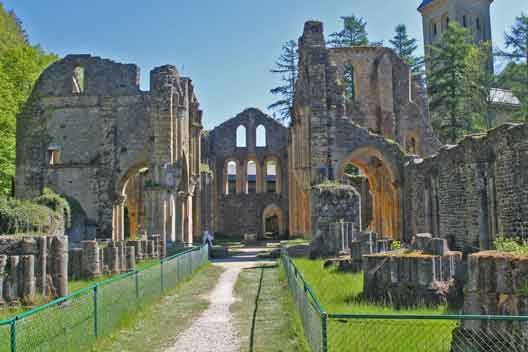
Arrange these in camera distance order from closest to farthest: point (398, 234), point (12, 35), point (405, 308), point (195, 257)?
point (405, 308)
point (195, 257)
point (398, 234)
point (12, 35)

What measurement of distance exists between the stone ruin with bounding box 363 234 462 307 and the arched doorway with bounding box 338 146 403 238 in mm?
15081

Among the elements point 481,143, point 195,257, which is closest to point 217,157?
point 195,257

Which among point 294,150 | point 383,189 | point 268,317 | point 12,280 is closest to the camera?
Result: point 268,317

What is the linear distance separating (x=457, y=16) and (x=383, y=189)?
39.4m

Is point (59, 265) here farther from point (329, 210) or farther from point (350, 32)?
point (350, 32)

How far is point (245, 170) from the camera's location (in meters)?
40.0

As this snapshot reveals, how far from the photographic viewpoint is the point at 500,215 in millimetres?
14164

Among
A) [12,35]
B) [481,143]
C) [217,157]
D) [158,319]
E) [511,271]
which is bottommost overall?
[158,319]

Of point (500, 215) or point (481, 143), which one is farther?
point (481, 143)

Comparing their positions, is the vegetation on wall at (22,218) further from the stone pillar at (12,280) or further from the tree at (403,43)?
the tree at (403,43)

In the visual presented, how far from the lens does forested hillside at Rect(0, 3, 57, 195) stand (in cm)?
2905

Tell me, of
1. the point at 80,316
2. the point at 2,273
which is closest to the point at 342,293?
the point at 80,316

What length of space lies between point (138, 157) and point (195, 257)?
10.4 meters

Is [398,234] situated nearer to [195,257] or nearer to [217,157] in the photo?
[195,257]
